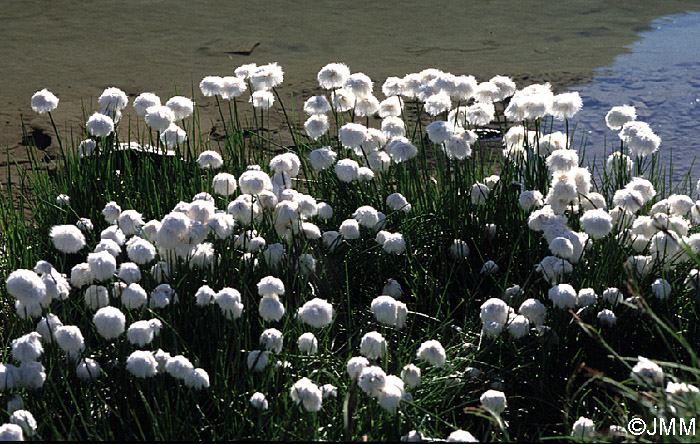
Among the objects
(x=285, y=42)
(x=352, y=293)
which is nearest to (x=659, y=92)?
(x=285, y=42)

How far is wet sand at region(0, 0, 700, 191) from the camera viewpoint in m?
7.32

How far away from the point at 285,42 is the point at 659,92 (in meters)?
4.05

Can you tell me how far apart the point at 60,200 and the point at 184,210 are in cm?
107

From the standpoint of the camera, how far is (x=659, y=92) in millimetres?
7277

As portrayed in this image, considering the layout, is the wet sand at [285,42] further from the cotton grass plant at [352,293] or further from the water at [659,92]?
the cotton grass plant at [352,293]

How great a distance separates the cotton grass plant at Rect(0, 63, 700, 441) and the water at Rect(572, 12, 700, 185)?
234cm

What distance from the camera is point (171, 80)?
24.3 feet

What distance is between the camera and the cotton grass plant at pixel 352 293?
2.33m

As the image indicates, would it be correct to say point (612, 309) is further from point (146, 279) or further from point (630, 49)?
point (630, 49)

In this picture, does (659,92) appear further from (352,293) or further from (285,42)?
(352,293)

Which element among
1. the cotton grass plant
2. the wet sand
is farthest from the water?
the cotton grass plant

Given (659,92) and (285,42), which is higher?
(285,42)

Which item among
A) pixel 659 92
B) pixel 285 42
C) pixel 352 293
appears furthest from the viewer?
pixel 285 42

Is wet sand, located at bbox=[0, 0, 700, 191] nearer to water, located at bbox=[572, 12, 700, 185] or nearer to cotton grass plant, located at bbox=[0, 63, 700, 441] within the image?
water, located at bbox=[572, 12, 700, 185]
